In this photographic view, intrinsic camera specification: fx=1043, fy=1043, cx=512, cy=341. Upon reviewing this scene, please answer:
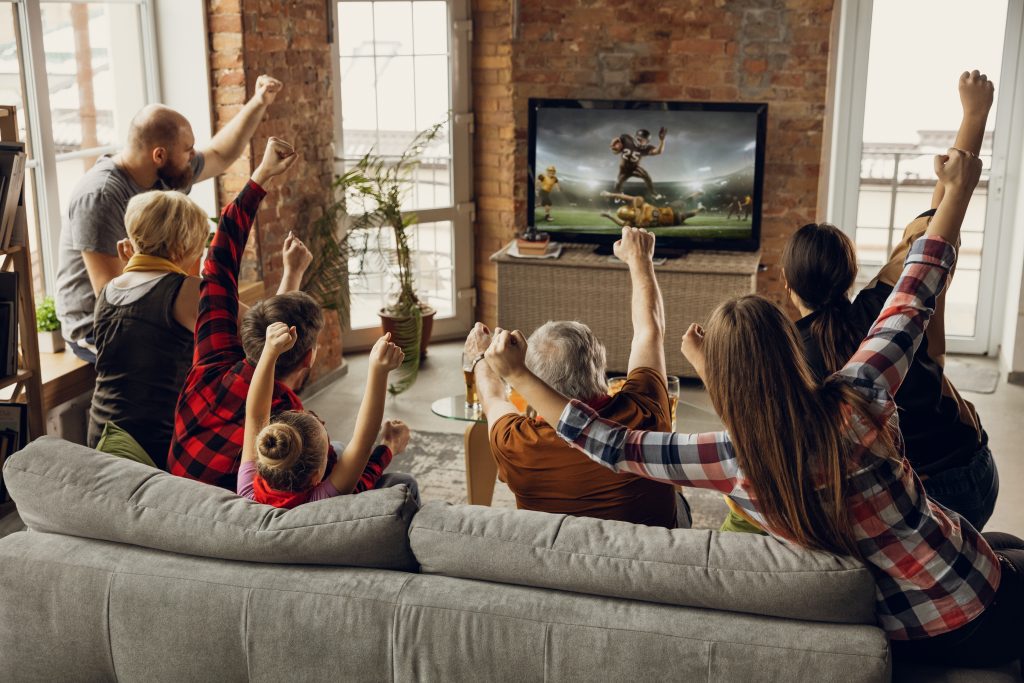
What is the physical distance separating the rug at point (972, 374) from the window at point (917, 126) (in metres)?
0.18

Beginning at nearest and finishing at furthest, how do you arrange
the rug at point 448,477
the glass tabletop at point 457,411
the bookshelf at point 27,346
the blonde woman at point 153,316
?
the blonde woman at point 153,316 → the bookshelf at point 27,346 → the glass tabletop at point 457,411 → the rug at point 448,477

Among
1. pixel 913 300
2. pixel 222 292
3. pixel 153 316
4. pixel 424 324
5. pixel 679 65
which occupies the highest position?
pixel 679 65

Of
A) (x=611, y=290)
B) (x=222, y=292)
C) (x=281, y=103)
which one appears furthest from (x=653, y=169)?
(x=222, y=292)

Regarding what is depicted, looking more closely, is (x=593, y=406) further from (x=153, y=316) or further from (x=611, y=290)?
(x=611, y=290)

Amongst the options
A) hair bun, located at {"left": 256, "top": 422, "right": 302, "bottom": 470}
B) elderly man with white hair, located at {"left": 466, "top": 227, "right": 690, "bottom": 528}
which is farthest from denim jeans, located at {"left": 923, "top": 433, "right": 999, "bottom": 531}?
hair bun, located at {"left": 256, "top": 422, "right": 302, "bottom": 470}

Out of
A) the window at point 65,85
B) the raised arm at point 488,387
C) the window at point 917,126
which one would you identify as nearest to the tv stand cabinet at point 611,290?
the window at point 917,126

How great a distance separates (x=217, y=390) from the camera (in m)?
2.64

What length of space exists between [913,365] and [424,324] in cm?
376

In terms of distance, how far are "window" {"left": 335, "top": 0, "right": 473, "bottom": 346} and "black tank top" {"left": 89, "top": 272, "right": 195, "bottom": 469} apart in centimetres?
261

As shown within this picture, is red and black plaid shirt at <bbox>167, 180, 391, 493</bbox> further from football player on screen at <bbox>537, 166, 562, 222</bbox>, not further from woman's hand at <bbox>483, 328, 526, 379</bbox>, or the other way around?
football player on screen at <bbox>537, 166, 562, 222</bbox>

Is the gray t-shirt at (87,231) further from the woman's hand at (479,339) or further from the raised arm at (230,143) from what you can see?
the woman's hand at (479,339)

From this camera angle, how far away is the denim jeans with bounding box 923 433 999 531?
2.47m

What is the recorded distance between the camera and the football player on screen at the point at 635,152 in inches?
222

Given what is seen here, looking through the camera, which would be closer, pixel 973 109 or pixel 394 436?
pixel 973 109
